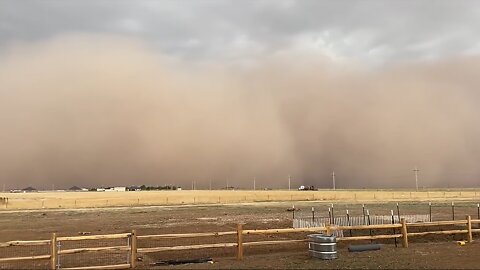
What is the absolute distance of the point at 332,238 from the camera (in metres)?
16.6

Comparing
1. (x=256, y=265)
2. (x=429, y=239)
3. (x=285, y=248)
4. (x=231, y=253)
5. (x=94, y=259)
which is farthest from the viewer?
(x=429, y=239)

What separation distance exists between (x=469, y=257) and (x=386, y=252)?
9.86 feet

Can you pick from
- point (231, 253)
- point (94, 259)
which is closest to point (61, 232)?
point (94, 259)

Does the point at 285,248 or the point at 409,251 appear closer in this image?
the point at 409,251

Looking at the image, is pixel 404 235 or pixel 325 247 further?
pixel 404 235

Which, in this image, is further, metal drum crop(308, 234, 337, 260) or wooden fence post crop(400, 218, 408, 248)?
wooden fence post crop(400, 218, 408, 248)

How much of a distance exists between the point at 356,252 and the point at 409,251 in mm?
2201

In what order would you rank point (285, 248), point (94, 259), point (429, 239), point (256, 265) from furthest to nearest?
point (429, 239), point (285, 248), point (94, 259), point (256, 265)

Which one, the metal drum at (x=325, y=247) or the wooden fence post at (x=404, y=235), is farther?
the wooden fence post at (x=404, y=235)

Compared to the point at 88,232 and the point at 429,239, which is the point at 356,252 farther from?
the point at 88,232

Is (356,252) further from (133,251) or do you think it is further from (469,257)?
(133,251)

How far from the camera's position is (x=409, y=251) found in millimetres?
18469

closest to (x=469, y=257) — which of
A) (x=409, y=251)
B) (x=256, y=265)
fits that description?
(x=409, y=251)

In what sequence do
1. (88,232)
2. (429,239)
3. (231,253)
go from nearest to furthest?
(231,253) → (429,239) → (88,232)
